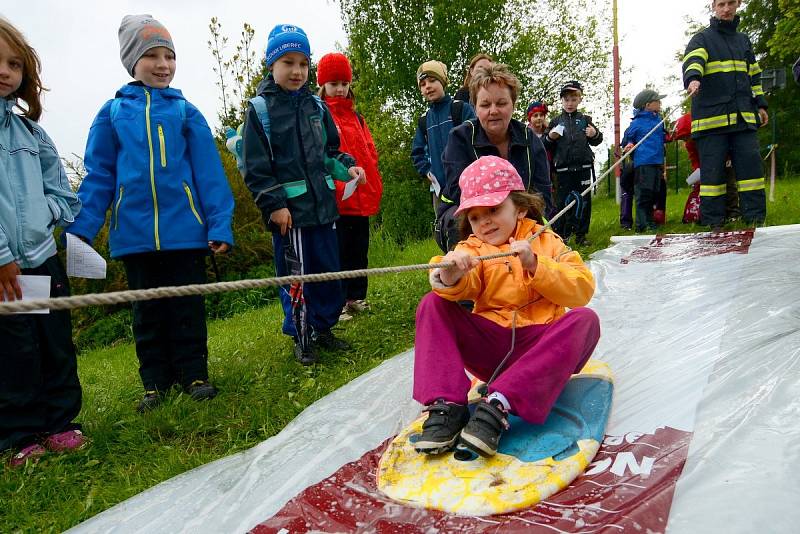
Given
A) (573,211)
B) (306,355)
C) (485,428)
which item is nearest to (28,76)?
(306,355)

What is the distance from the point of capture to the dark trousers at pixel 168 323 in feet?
A: 8.48

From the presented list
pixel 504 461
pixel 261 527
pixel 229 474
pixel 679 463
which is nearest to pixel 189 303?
pixel 229 474

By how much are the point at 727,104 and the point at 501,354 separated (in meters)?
3.69

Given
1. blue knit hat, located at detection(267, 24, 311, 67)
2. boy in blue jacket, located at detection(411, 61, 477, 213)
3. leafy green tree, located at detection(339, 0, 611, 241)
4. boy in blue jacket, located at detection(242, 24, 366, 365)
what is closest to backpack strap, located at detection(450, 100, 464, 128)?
boy in blue jacket, located at detection(411, 61, 477, 213)

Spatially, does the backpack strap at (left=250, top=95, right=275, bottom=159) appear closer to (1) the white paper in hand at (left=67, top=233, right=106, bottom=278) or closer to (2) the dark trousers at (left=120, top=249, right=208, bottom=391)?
(2) the dark trousers at (left=120, top=249, right=208, bottom=391)

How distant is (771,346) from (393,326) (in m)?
2.26

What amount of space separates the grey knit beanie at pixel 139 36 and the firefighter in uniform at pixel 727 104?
3.84 meters

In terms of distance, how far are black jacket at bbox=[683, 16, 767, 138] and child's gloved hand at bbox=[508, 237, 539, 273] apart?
3581 millimetres

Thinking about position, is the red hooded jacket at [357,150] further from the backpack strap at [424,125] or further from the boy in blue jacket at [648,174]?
the boy in blue jacket at [648,174]

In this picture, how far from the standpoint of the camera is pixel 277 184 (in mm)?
2896

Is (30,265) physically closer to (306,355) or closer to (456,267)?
(306,355)

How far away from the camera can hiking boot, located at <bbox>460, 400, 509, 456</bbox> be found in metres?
1.61

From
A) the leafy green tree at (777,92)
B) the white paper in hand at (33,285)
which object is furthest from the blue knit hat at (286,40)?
the leafy green tree at (777,92)

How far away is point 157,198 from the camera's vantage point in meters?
2.50
